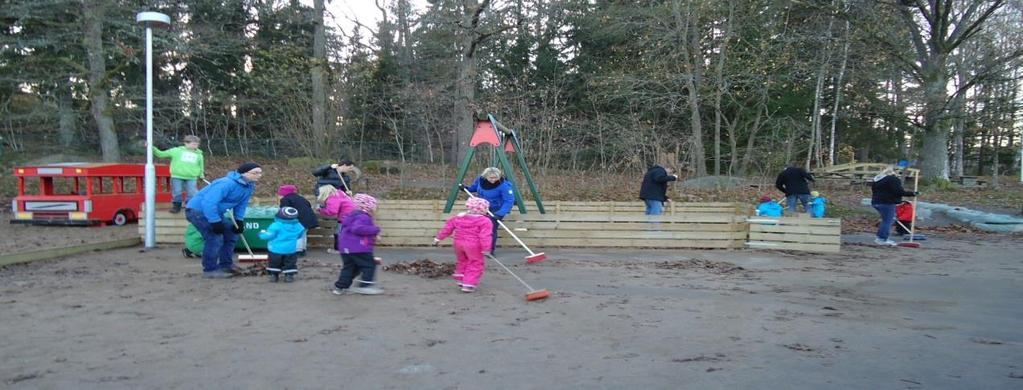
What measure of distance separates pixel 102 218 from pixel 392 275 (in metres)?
8.66

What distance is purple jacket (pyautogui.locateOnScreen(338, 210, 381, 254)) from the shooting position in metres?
6.83

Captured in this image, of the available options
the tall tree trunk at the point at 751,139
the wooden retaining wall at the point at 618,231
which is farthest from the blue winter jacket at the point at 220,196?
the tall tree trunk at the point at 751,139

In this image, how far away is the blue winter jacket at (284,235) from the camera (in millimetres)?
7469

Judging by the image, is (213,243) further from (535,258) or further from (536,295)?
(535,258)

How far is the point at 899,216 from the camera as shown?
13.5m

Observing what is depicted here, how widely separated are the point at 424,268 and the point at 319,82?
A: 658 inches

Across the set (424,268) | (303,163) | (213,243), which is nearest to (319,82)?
(303,163)

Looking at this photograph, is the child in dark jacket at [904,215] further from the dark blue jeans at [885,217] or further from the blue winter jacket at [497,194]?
the blue winter jacket at [497,194]

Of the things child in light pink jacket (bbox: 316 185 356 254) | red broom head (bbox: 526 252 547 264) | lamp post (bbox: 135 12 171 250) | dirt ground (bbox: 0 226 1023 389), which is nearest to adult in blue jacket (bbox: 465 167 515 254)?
red broom head (bbox: 526 252 547 264)

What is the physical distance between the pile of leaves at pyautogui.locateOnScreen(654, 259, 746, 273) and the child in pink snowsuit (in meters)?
3.09

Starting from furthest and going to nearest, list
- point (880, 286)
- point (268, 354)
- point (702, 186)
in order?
point (702, 186), point (880, 286), point (268, 354)

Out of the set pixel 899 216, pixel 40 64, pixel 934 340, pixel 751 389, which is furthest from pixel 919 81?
pixel 40 64

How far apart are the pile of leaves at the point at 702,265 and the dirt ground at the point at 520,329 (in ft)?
0.47

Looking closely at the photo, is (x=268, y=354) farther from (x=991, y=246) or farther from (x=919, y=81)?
(x=919, y=81)
